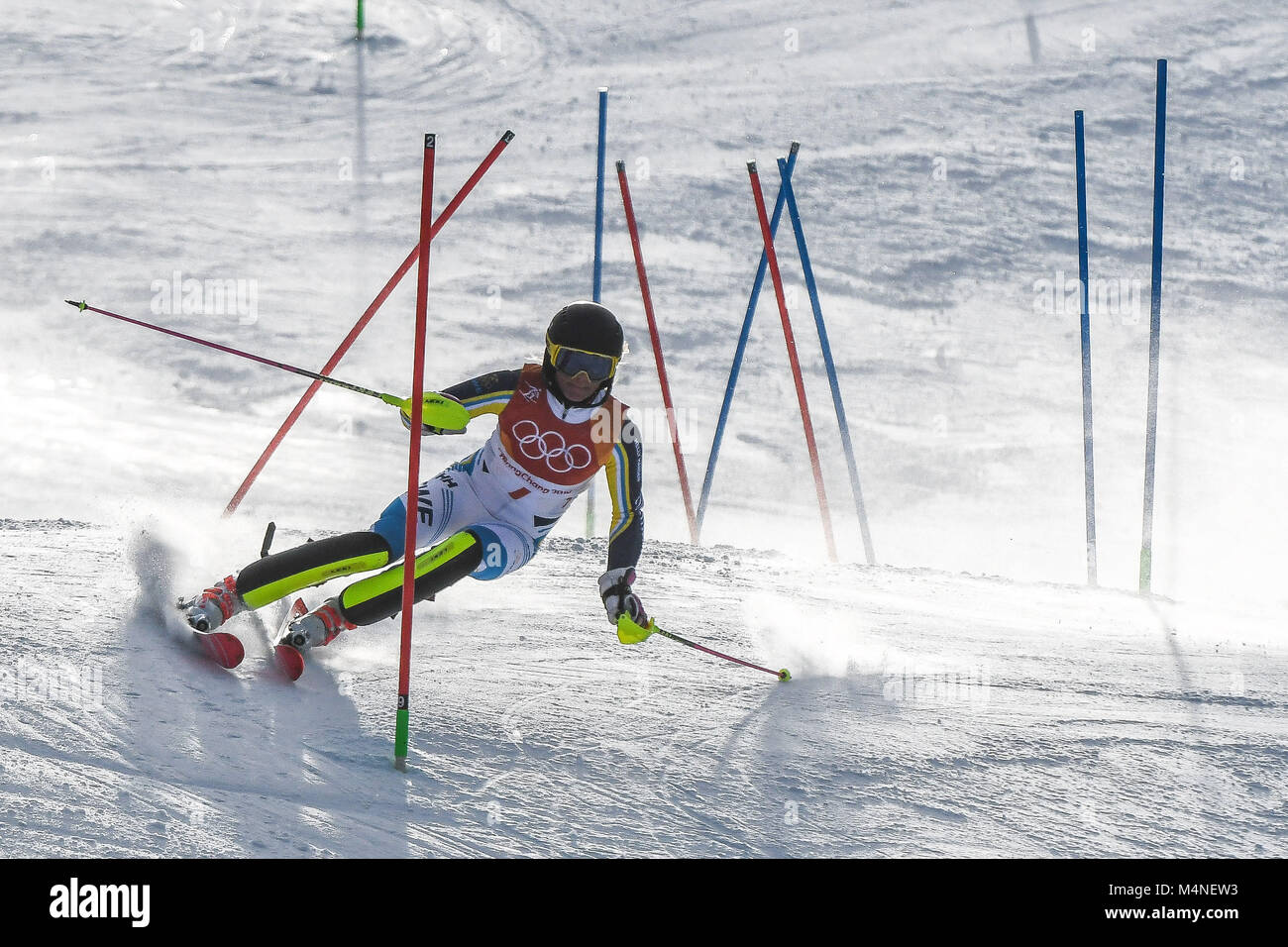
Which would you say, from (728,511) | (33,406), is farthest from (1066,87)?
(33,406)

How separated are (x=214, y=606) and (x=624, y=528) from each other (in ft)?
4.31

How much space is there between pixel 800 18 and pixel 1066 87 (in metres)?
4.47

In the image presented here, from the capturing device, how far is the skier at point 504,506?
4.14 metres

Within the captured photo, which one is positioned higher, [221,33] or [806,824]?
[221,33]

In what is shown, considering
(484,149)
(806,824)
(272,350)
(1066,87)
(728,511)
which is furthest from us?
(1066,87)

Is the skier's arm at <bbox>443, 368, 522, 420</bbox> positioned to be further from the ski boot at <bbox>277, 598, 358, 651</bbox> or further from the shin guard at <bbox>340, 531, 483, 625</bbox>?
the ski boot at <bbox>277, 598, 358, 651</bbox>

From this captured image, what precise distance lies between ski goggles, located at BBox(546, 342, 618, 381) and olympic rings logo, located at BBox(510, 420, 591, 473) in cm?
26

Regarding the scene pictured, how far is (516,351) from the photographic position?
12422 mm

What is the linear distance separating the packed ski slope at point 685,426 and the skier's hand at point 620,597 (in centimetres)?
29

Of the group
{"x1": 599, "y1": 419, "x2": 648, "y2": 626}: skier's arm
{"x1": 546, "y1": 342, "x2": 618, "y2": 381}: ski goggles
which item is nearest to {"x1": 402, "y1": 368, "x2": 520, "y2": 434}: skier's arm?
{"x1": 546, "y1": 342, "x2": 618, "y2": 381}: ski goggles

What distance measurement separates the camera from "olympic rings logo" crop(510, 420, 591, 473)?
180 inches

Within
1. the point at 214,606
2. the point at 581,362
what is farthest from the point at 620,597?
the point at 214,606
